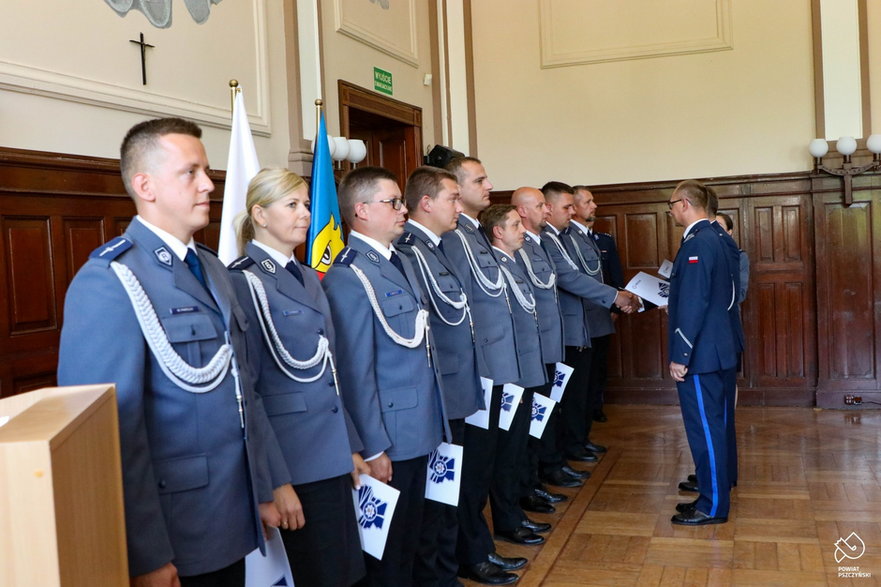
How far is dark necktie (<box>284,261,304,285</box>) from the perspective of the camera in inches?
88.2

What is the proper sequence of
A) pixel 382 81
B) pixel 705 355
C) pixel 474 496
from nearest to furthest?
pixel 474 496 < pixel 705 355 < pixel 382 81

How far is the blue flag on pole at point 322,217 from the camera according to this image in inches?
148

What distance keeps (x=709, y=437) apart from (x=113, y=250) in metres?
3.04

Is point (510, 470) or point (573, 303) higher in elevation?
point (573, 303)

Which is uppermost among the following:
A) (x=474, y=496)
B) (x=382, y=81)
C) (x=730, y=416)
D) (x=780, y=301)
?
(x=382, y=81)

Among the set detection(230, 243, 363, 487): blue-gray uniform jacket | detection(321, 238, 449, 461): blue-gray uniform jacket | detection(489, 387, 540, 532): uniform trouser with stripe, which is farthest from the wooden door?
detection(230, 243, 363, 487): blue-gray uniform jacket

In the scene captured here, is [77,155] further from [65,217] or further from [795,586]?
[795,586]

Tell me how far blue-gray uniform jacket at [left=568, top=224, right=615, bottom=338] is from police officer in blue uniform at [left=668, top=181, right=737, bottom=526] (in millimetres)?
1343

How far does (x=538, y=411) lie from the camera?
13.2ft

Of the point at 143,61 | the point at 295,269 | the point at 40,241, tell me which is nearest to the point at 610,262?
the point at 143,61

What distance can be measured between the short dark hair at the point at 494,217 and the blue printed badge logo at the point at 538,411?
806mm

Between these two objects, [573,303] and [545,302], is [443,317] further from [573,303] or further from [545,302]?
[573,303]

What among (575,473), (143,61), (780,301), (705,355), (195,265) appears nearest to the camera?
(195,265)

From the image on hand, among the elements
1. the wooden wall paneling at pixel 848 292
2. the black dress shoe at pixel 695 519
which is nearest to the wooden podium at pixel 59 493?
the black dress shoe at pixel 695 519
